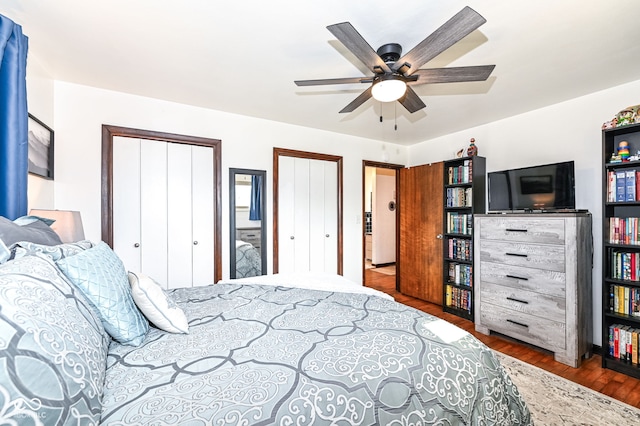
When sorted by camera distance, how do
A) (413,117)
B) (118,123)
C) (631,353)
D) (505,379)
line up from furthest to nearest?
(413,117) → (118,123) → (631,353) → (505,379)

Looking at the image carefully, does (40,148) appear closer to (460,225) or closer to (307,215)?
(307,215)

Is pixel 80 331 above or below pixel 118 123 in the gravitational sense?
below

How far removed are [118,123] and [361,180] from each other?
311cm

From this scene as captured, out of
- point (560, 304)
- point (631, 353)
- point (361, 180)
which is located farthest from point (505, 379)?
point (361, 180)

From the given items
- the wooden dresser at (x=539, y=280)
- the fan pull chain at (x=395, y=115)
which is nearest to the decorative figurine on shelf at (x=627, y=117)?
the wooden dresser at (x=539, y=280)

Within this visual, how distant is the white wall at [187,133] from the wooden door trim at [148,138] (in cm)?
5

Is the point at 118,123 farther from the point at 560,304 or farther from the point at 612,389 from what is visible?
the point at 612,389

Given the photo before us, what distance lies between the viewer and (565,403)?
1.98 m

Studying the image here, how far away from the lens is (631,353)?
92.3 inches

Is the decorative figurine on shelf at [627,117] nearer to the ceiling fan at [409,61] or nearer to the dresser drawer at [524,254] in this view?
the dresser drawer at [524,254]

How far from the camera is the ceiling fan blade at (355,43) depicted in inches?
56.7

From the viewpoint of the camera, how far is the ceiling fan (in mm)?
1428

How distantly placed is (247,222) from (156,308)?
2317mm

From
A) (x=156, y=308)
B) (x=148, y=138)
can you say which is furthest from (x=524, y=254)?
(x=148, y=138)
